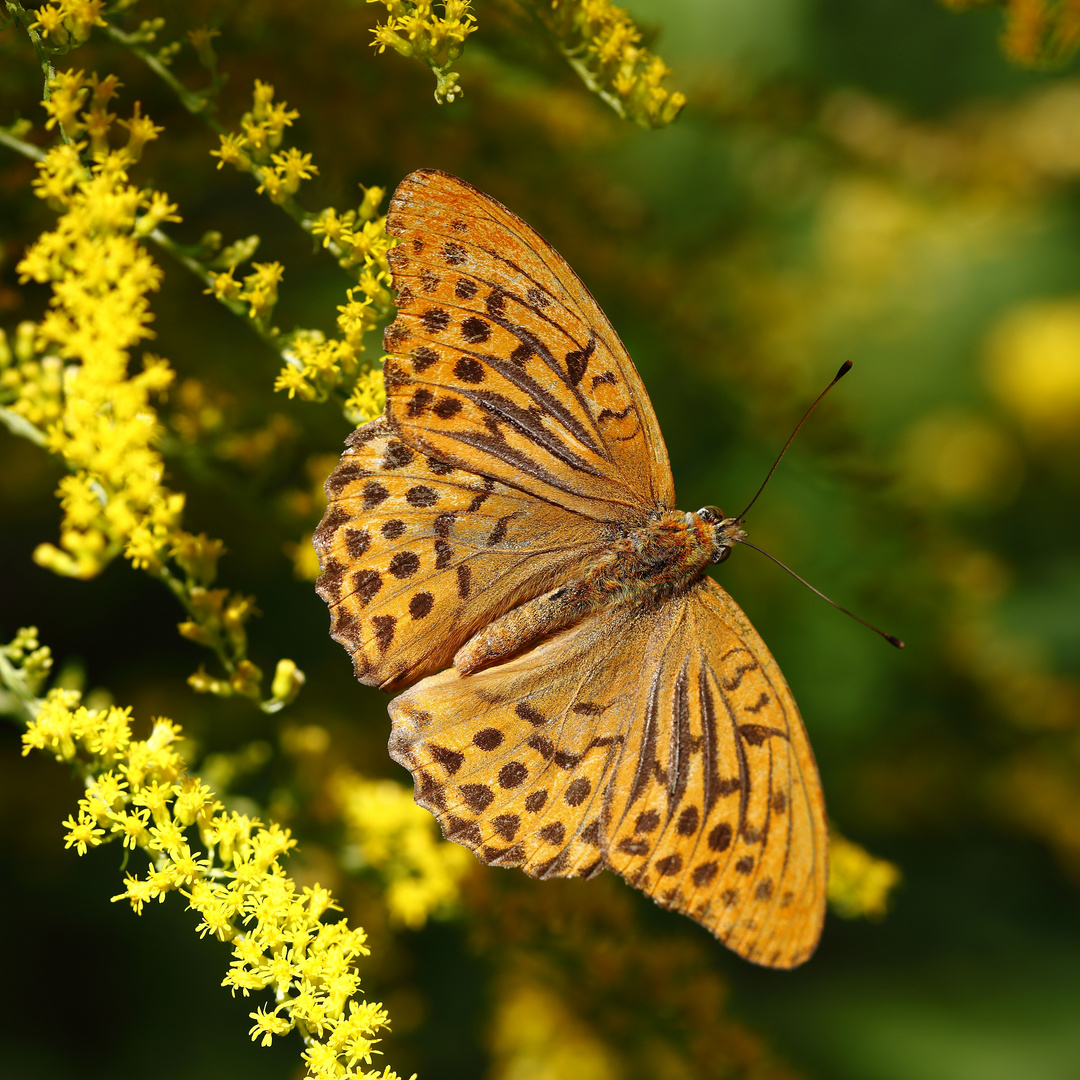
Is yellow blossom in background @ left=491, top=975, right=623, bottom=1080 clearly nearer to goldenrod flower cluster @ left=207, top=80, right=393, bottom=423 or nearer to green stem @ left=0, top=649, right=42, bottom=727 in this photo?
green stem @ left=0, top=649, right=42, bottom=727

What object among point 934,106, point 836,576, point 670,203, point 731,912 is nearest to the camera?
point 731,912

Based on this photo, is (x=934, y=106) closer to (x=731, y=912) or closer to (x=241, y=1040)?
(x=731, y=912)

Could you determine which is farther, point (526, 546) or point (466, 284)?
point (526, 546)

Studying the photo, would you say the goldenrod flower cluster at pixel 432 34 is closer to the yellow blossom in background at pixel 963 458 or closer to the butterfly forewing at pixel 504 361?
the butterfly forewing at pixel 504 361

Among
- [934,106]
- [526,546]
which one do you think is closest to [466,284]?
[526,546]

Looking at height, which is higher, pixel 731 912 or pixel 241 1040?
pixel 731 912

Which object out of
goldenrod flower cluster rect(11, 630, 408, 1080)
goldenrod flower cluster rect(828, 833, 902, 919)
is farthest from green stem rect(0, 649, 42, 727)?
goldenrod flower cluster rect(828, 833, 902, 919)

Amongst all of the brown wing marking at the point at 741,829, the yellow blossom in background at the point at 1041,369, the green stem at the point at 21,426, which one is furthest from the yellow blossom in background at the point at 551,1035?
the yellow blossom in background at the point at 1041,369
